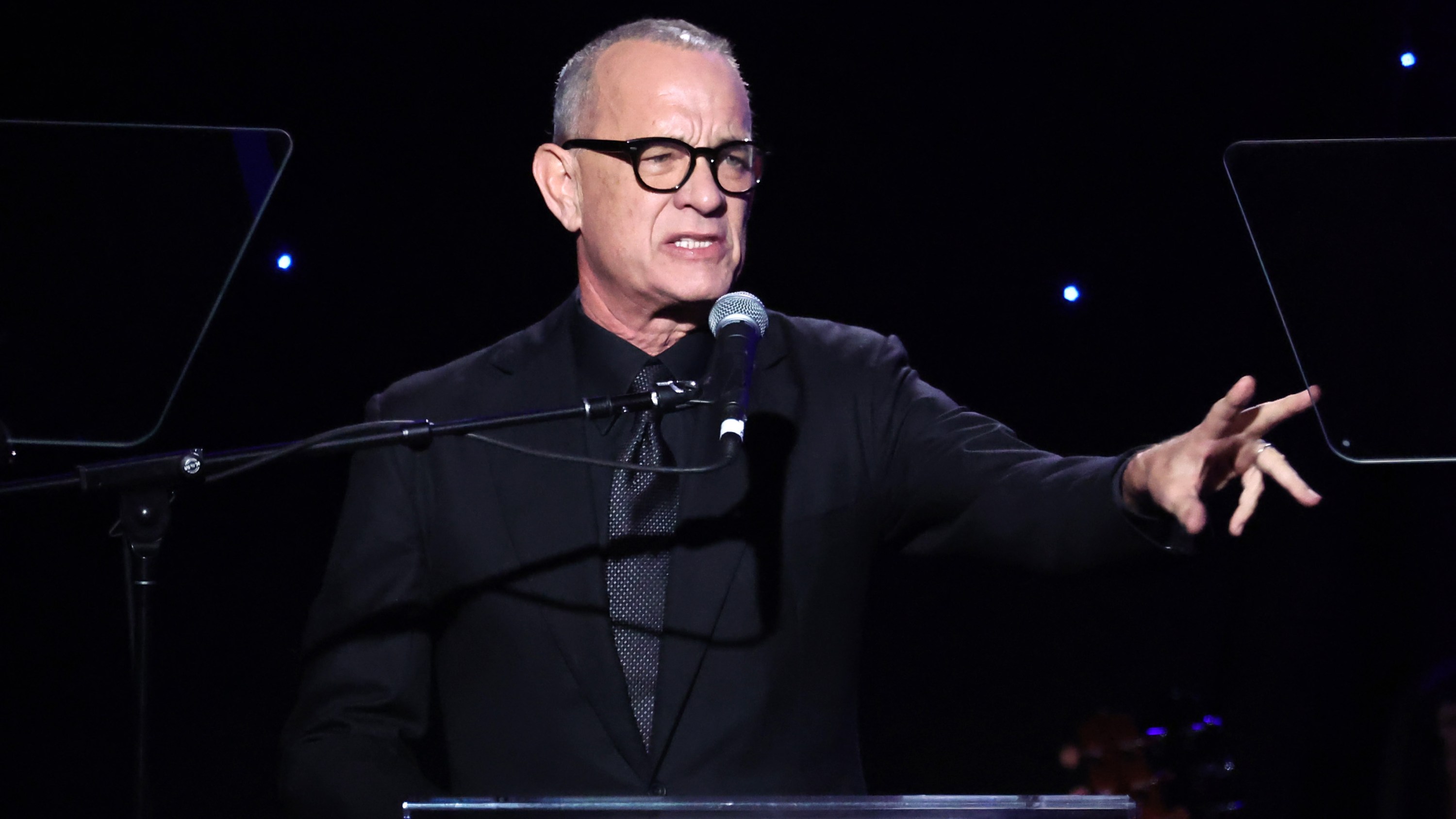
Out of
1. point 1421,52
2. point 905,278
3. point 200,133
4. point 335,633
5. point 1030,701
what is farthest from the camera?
point 1030,701

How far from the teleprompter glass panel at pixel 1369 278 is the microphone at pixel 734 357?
3.73 ft

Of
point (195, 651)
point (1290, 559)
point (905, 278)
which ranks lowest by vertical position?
point (195, 651)

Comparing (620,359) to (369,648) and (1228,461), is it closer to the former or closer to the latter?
(369,648)

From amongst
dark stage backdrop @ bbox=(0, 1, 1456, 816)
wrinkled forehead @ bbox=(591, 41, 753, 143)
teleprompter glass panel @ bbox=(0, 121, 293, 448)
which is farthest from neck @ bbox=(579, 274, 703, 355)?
dark stage backdrop @ bbox=(0, 1, 1456, 816)

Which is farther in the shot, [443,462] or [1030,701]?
[1030,701]

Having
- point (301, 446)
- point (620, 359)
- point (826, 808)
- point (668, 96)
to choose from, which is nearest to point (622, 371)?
point (620, 359)

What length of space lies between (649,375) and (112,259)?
4.26 feet

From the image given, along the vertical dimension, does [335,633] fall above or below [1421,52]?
below

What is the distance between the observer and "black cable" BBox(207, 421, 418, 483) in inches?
57.1

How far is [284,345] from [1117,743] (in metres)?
2.55

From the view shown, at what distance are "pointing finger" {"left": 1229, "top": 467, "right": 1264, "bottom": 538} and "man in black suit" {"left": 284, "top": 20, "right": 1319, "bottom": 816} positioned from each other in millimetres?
293

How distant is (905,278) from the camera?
3.38 m

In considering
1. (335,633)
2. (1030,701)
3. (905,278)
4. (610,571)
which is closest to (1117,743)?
(1030,701)

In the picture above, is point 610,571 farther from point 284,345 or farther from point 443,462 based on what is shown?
point 284,345
